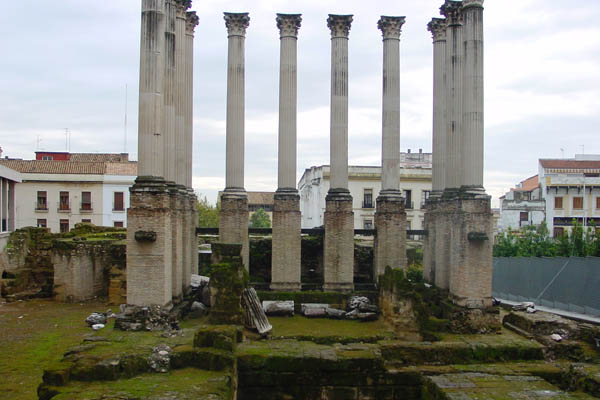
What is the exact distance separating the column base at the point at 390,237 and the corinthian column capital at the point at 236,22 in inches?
337

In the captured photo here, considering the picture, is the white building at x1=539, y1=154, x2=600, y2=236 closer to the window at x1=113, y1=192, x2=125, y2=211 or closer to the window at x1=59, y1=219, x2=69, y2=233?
the window at x1=113, y1=192, x2=125, y2=211

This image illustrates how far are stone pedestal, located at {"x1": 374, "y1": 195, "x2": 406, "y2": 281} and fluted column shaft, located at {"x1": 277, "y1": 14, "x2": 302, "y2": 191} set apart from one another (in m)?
3.62

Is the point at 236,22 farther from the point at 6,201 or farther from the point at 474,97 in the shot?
the point at 6,201

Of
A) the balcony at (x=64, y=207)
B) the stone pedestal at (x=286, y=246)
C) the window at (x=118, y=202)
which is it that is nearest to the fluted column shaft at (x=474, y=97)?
the stone pedestal at (x=286, y=246)

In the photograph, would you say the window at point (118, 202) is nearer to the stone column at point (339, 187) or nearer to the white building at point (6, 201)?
the white building at point (6, 201)

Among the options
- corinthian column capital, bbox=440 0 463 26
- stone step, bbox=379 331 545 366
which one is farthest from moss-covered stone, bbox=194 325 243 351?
corinthian column capital, bbox=440 0 463 26

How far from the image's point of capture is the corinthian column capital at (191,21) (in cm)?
2202

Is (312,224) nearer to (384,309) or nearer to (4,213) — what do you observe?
(4,213)

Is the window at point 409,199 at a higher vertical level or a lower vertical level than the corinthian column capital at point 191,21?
lower

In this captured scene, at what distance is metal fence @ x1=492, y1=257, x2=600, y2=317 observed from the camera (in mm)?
18250

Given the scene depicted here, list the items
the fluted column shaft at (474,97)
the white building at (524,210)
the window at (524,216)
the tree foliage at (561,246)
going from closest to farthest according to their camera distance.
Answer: the fluted column shaft at (474,97), the tree foliage at (561,246), the white building at (524,210), the window at (524,216)

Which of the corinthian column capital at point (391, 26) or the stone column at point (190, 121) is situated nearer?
the stone column at point (190, 121)

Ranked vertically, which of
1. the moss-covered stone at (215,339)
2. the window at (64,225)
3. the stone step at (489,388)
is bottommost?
the stone step at (489,388)

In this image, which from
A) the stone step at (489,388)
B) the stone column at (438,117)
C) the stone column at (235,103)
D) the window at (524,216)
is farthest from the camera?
the window at (524,216)
